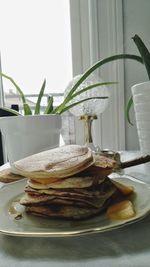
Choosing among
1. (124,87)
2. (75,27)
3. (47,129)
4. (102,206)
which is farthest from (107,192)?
(75,27)

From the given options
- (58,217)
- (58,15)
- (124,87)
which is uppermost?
(58,15)

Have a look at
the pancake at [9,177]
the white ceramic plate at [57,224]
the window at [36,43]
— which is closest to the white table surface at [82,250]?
the white ceramic plate at [57,224]

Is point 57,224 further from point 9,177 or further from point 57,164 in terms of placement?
point 9,177

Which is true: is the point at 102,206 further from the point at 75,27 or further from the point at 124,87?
the point at 75,27

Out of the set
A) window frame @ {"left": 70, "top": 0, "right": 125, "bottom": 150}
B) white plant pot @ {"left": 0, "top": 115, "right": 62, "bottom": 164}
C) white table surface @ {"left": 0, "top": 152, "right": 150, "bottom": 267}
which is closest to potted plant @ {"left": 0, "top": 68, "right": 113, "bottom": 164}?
white plant pot @ {"left": 0, "top": 115, "right": 62, "bottom": 164}

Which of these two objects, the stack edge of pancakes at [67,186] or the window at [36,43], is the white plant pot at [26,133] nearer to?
the stack edge of pancakes at [67,186]
